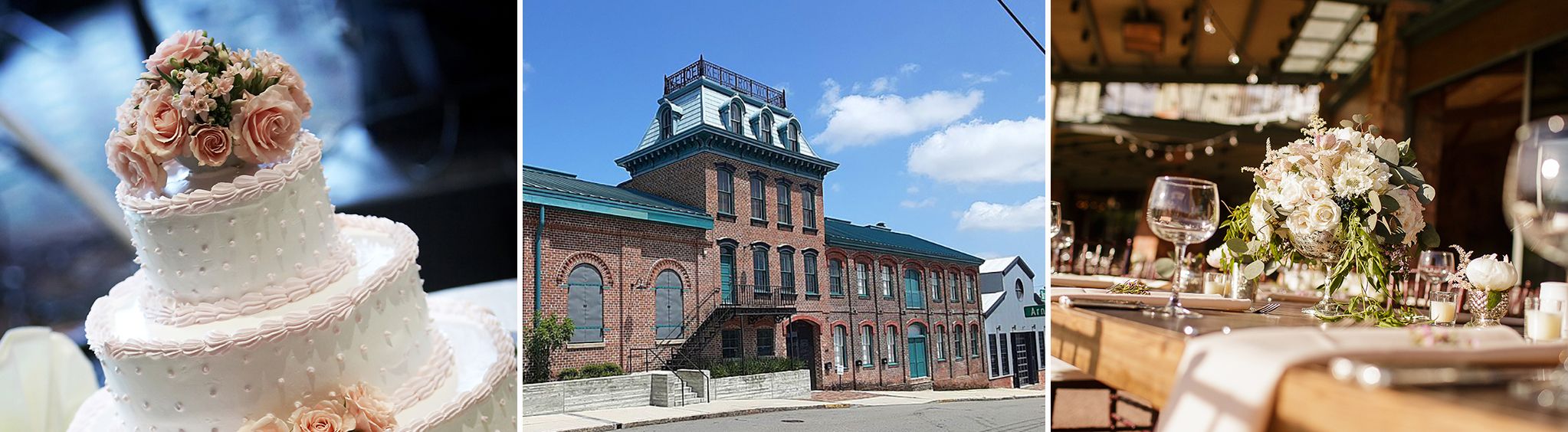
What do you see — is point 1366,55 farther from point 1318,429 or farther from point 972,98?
point 1318,429

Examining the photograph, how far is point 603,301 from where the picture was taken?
680 cm

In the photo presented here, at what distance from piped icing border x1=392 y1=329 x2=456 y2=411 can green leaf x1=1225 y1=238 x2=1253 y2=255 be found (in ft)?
6.00

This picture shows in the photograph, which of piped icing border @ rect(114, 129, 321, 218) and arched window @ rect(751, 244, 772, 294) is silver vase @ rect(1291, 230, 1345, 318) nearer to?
piped icing border @ rect(114, 129, 321, 218)

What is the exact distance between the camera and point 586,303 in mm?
6770

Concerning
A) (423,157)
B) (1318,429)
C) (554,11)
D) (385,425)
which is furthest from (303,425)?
(554,11)

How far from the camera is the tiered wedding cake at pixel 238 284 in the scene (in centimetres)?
191

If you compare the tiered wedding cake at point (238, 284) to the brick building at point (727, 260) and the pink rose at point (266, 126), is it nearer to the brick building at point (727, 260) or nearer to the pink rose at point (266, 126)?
the pink rose at point (266, 126)

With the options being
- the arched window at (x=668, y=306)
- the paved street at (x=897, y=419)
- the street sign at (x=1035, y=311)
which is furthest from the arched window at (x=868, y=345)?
the arched window at (x=668, y=306)

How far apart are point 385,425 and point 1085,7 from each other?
543 cm

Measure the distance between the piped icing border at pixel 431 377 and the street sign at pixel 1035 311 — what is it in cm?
514

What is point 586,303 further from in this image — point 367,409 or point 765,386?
point 367,409

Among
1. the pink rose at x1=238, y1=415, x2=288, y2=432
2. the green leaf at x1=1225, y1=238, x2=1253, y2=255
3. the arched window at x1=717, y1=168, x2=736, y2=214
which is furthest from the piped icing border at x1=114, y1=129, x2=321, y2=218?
the arched window at x1=717, y1=168, x2=736, y2=214

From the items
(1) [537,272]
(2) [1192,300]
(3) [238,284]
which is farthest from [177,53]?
(1) [537,272]

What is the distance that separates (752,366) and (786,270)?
0.84 meters
